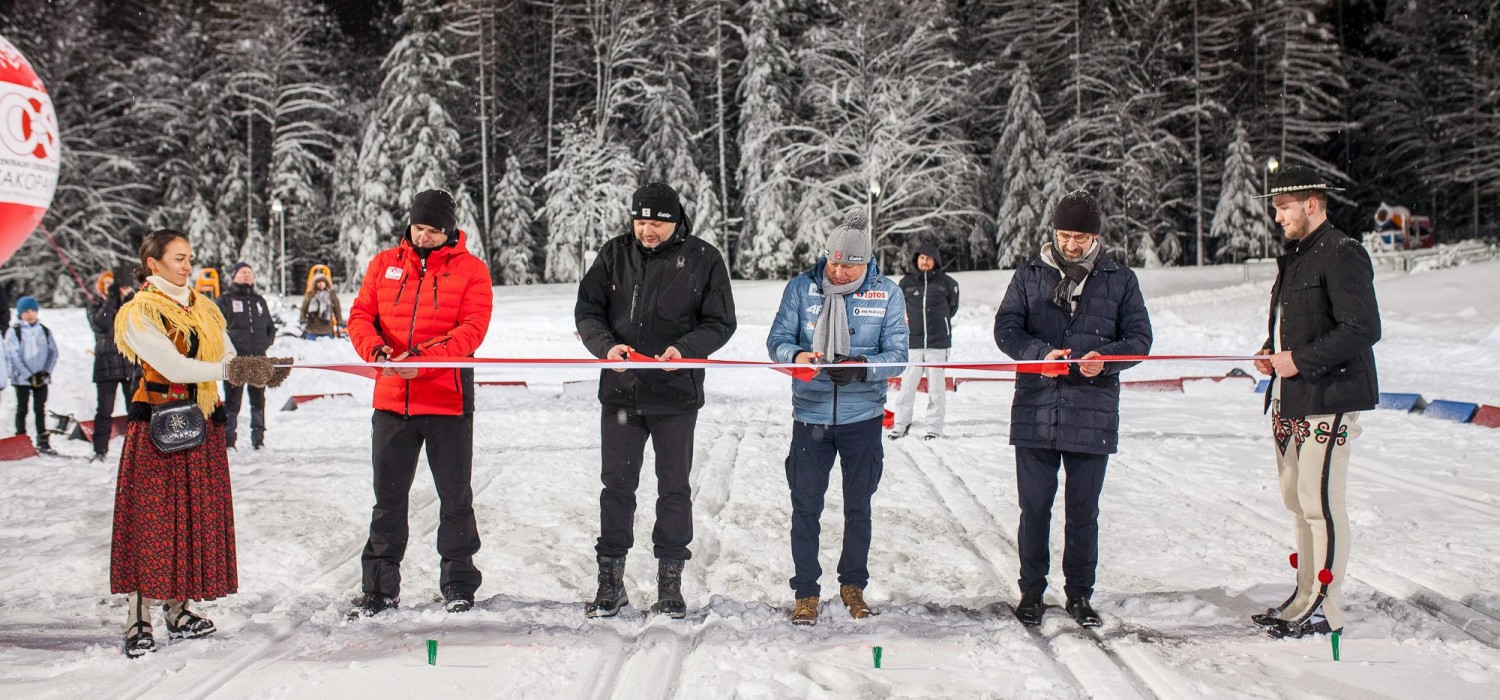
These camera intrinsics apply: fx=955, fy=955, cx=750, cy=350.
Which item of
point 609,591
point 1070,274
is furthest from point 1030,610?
point 609,591

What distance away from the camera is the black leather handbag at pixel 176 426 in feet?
12.6

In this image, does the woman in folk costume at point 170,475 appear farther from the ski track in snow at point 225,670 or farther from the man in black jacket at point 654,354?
the man in black jacket at point 654,354

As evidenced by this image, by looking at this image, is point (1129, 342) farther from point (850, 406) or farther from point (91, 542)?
point (91, 542)

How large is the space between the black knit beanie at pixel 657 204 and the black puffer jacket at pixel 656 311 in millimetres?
124

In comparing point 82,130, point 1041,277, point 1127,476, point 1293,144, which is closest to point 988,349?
point 1127,476

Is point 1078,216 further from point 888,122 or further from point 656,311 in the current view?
point 888,122

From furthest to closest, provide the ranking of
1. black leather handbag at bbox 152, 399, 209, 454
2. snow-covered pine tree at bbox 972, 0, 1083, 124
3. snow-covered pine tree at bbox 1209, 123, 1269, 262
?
snow-covered pine tree at bbox 1209, 123, 1269, 262 < snow-covered pine tree at bbox 972, 0, 1083, 124 < black leather handbag at bbox 152, 399, 209, 454

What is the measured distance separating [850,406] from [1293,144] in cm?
4306

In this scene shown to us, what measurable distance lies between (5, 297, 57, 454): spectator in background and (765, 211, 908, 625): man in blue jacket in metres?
8.37

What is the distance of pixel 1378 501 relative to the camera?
6.41m

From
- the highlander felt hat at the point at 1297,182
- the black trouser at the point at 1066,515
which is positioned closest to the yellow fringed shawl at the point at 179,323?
the black trouser at the point at 1066,515

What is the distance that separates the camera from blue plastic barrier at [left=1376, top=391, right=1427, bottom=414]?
10.4 m

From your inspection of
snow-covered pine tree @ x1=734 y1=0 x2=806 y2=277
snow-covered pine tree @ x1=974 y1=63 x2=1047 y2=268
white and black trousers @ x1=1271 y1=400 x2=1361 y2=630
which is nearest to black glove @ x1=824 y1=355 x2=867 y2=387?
white and black trousers @ x1=1271 y1=400 x2=1361 y2=630

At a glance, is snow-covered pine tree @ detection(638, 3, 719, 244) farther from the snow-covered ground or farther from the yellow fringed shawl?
the yellow fringed shawl
